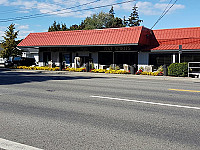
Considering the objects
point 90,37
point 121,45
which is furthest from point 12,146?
point 90,37

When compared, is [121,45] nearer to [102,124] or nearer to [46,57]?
[46,57]

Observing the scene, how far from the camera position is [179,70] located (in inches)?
792

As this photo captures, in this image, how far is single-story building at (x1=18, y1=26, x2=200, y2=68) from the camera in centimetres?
2464

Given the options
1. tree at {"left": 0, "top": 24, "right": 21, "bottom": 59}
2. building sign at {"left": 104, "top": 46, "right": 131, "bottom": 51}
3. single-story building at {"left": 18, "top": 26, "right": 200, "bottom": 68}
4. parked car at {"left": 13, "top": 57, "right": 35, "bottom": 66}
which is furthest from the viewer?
tree at {"left": 0, "top": 24, "right": 21, "bottom": 59}

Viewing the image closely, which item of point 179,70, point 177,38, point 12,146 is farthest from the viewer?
point 177,38

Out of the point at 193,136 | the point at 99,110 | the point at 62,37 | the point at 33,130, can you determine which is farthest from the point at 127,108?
the point at 62,37

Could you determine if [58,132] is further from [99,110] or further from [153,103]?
[153,103]

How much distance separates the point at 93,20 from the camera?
66750 mm

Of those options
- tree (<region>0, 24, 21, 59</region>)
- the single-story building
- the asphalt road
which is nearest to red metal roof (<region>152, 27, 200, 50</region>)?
the single-story building

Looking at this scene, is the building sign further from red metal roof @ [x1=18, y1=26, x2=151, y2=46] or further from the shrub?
the shrub

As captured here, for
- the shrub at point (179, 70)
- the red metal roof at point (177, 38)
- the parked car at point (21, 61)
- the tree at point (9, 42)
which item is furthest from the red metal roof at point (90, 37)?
the tree at point (9, 42)

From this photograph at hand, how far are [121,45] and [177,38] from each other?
23.6 feet

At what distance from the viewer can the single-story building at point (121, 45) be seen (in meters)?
24.6

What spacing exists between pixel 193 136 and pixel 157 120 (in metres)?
1.15
